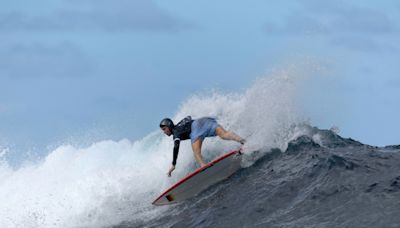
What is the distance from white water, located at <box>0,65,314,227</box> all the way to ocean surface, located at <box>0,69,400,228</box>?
0.11ft

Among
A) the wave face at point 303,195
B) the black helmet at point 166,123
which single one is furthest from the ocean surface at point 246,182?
the black helmet at point 166,123

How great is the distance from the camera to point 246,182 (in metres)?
12.3

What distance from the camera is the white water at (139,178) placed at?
13914 mm

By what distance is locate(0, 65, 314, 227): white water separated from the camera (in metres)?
13.9

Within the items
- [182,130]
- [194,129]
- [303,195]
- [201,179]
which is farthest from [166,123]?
[303,195]

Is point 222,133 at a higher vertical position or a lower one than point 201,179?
higher

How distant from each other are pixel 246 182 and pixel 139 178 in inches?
169

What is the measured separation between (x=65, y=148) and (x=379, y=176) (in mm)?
13435

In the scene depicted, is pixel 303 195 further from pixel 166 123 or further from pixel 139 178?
pixel 139 178

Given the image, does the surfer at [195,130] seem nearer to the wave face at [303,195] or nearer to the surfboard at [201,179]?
the surfboard at [201,179]

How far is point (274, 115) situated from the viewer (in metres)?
14.8

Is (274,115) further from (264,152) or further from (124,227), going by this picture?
(124,227)

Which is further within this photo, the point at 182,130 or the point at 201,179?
the point at 182,130

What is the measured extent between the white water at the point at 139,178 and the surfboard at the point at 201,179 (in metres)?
0.39
